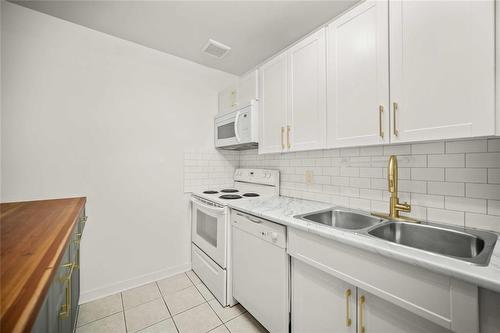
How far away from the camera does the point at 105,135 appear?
194 centimetres

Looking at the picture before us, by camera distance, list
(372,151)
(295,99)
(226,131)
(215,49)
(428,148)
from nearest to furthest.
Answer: (428,148) → (372,151) → (295,99) → (215,49) → (226,131)

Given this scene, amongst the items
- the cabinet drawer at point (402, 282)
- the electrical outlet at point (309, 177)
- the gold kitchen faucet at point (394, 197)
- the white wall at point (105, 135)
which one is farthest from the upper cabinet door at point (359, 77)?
the white wall at point (105, 135)

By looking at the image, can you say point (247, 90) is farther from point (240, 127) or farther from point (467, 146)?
point (467, 146)

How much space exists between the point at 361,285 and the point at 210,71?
2.65 m

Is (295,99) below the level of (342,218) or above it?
above

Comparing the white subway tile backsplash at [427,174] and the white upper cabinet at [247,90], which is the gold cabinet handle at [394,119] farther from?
the white upper cabinet at [247,90]

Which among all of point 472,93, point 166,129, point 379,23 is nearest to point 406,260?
point 472,93

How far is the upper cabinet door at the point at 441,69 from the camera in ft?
2.84

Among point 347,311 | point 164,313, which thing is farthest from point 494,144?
point 164,313

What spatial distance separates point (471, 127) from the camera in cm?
90

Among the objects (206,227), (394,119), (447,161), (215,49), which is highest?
(215,49)

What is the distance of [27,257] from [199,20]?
1.93 meters

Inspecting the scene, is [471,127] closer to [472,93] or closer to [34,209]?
[472,93]

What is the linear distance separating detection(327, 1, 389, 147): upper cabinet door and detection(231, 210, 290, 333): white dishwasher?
775mm
